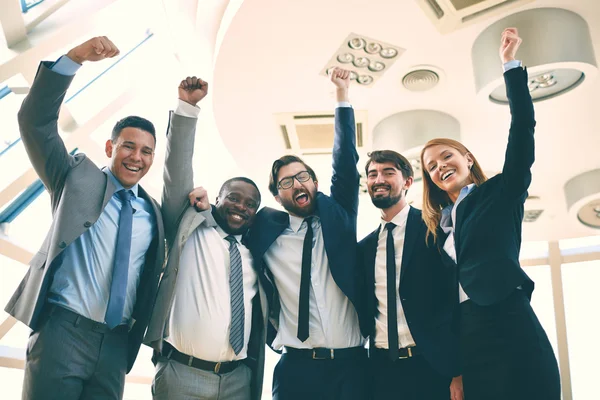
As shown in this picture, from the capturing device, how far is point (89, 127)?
798cm

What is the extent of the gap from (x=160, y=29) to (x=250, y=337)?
6.37 metres

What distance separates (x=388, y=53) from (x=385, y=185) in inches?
102

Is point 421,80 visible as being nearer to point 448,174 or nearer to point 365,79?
point 365,79

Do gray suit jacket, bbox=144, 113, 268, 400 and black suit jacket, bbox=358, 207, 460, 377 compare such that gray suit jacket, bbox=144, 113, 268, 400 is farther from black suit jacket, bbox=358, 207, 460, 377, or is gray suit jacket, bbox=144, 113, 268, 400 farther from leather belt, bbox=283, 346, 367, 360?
black suit jacket, bbox=358, 207, 460, 377

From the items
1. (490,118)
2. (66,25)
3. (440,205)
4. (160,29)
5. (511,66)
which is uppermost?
(160,29)

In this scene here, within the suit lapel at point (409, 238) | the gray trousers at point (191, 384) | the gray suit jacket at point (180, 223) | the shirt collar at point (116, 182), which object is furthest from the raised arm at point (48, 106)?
the suit lapel at point (409, 238)

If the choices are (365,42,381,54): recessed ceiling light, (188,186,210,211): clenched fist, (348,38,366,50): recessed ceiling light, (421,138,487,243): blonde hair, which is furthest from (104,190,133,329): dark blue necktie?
(365,42,381,54): recessed ceiling light

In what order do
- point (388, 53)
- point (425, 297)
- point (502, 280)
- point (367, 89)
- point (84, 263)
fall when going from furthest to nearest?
point (367, 89)
point (388, 53)
point (425, 297)
point (84, 263)
point (502, 280)

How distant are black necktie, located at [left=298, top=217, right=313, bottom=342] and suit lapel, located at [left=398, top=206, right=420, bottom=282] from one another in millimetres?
604

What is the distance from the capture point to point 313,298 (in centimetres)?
332

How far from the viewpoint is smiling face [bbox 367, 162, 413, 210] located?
3.55 metres

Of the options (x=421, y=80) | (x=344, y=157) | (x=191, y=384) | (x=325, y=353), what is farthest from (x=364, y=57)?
(x=191, y=384)

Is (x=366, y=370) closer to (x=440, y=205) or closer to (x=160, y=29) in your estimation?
(x=440, y=205)

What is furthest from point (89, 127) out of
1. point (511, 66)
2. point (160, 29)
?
point (511, 66)
